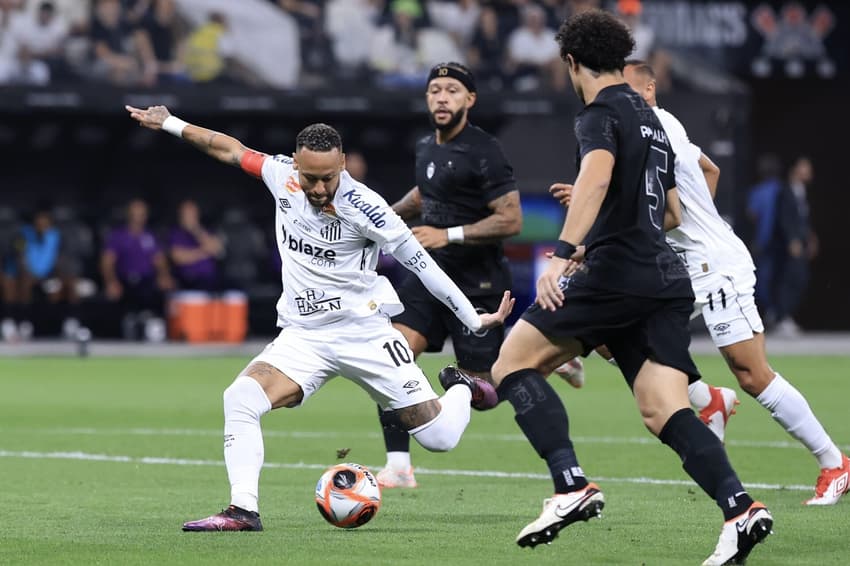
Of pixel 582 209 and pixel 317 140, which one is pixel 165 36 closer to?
pixel 317 140

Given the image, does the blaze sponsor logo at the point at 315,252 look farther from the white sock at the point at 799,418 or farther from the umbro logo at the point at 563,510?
the white sock at the point at 799,418

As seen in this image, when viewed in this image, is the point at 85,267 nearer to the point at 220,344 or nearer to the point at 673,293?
Result: the point at 220,344

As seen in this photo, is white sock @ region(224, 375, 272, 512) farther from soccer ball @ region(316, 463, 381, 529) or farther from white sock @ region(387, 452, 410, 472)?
white sock @ region(387, 452, 410, 472)

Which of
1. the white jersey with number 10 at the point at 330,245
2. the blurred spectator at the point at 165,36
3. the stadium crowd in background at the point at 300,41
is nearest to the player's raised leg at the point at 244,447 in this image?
the white jersey with number 10 at the point at 330,245

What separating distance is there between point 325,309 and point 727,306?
2.59m

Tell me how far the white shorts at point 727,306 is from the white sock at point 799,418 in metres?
0.36

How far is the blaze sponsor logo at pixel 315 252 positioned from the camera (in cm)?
854

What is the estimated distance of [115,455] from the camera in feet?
40.0

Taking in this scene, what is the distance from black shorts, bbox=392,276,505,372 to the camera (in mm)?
10773

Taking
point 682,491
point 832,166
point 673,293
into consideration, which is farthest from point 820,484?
point 832,166

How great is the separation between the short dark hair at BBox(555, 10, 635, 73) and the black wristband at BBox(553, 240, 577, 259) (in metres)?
0.84

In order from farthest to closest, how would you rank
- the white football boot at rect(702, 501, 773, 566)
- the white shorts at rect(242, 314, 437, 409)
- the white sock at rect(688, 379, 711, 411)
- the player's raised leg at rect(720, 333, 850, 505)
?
the white sock at rect(688, 379, 711, 411) → the player's raised leg at rect(720, 333, 850, 505) → the white shorts at rect(242, 314, 437, 409) → the white football boot at rect(702, 501, 773, 566)

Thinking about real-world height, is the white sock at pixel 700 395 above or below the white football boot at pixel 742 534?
below

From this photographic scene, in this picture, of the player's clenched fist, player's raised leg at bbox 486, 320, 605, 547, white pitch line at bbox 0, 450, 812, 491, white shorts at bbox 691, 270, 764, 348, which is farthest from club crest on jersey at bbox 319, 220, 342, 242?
white pitch line at bbox 0, 450, 812, 491
